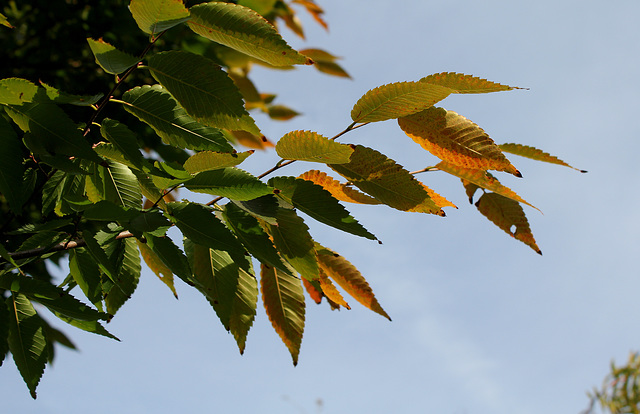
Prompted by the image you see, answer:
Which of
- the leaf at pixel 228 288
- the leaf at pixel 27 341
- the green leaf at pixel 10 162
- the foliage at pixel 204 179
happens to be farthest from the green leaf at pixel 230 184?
the leaf at pixel 27 341

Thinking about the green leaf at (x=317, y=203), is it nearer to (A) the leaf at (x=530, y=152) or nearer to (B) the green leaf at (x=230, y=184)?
(B) the green leaf at (x=230, y=184)

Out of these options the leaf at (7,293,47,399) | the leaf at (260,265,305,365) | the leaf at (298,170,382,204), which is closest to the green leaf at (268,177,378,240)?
the leaf at (298,170,382,204)

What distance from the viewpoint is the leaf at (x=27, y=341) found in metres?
0.89

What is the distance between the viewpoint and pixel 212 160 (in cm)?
84

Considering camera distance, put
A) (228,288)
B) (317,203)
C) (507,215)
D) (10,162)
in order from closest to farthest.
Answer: (10,162) < (317,203) < (228,288) < (507,215)

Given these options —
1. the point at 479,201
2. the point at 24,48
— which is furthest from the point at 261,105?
the point at 479,201

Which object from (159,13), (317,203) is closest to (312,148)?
(317,203)

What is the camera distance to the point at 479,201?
105 centimetres

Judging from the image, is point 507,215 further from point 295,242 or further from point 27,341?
point 27,341

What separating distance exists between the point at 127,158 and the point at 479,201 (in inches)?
26.7

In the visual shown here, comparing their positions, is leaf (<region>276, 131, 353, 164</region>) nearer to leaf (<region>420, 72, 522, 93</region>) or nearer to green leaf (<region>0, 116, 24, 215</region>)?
leaf (<region>420, 72, 522, 93</region>)

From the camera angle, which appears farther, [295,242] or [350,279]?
[350,279]

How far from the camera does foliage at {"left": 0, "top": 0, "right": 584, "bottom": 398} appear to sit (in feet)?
2.49

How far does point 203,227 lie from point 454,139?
42cm
